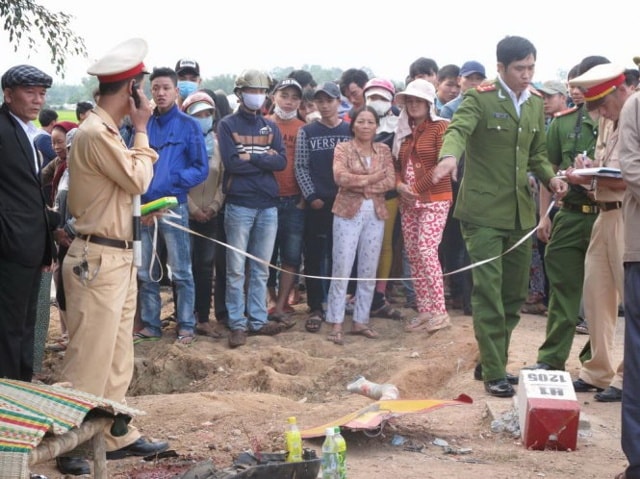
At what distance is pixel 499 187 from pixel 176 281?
136 inches

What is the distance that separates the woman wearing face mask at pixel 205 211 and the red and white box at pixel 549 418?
441 cm

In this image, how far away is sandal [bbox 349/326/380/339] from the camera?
1064 centimetres

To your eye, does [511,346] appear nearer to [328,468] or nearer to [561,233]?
Result: [561,233]

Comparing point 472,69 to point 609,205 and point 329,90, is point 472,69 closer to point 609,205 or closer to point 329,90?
point 329,90

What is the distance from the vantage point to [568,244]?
27.7ft

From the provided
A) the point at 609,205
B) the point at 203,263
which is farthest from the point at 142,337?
the point at 609,205

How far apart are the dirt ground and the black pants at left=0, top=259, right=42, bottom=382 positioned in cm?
95

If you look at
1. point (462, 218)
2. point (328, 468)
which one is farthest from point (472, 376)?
point (328, 468)

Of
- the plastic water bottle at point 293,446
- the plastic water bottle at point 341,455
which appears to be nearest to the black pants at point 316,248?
the plastic water bottle at point 293,446

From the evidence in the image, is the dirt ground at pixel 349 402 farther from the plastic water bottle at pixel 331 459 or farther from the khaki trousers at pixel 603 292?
the plastic water bottle at pixel 331 459

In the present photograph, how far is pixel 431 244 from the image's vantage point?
10508 mm

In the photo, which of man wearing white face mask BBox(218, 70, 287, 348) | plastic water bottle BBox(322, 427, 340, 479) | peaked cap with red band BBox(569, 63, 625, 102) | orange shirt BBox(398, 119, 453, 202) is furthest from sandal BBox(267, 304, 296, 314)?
plastic water bottle BBox(322, 427, 340, 479)

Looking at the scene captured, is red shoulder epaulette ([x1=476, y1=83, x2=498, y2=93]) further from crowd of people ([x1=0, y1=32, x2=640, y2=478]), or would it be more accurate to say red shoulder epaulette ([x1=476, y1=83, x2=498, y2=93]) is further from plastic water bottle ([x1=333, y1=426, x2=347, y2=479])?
plastic water bottle ([x1=333, y1=426, x2=347, y2=479])

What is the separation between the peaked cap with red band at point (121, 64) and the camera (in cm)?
621
